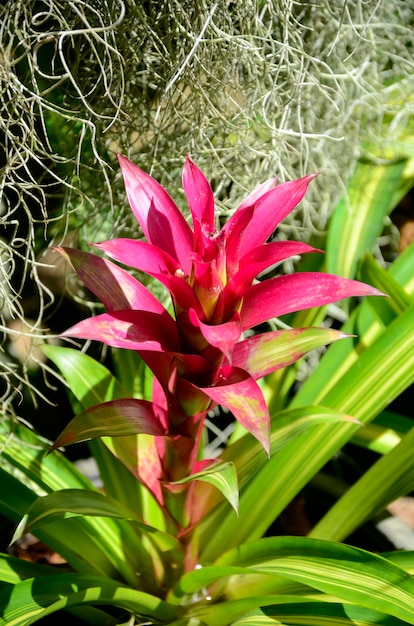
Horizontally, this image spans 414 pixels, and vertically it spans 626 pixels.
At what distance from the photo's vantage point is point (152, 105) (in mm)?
1143

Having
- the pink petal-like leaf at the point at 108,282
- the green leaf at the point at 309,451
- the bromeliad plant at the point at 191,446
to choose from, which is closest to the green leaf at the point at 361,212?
the green leaf at the point at 309,451

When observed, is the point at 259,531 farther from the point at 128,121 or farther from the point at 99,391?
the point at 128,121

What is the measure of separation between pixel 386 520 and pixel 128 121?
0.86m

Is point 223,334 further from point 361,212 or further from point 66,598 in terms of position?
point 361,212

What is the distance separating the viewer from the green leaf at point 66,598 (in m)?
0.80

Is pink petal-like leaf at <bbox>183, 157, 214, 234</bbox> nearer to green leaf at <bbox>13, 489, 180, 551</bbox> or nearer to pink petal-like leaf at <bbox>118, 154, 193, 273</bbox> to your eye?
pink petal-like leaf at <bbox>118, 154, 193, 273</bbox>

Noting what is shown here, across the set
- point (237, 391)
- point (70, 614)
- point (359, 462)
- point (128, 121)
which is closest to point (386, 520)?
point (359, 462)

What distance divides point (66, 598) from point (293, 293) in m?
0.48

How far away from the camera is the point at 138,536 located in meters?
0.99

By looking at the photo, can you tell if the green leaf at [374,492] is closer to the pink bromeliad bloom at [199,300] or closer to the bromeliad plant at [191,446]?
the bromeliad plant at [191,446]

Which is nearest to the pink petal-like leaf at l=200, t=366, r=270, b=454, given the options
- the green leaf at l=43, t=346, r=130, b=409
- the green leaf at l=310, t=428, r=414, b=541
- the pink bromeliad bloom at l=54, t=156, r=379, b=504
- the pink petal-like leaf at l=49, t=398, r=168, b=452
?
the pink bromeliad bloom at l=54, t=156, r=379, b=504

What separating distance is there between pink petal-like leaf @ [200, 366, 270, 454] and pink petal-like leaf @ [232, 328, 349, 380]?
49mm

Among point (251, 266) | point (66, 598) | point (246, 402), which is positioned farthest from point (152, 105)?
point (66, 598)

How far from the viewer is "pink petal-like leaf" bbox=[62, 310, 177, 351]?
2.17 ft
